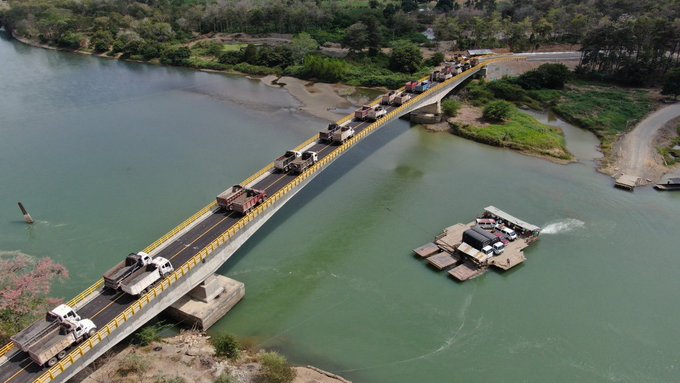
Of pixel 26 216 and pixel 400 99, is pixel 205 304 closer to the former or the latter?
pixel 26 216

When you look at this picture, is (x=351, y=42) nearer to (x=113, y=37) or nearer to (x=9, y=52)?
(x=113, y=37)

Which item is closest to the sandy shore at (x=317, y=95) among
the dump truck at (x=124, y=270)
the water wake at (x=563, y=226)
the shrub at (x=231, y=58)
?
the shrub at (x=231, y=58)

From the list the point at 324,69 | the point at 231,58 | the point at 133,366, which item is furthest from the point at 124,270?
the point at 231,58

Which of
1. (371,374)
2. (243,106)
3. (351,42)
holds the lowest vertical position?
(371,374)

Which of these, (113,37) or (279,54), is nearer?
(279,54)

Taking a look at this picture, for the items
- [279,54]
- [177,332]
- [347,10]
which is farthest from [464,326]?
[347,10]

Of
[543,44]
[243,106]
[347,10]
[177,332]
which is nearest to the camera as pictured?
[177,332]

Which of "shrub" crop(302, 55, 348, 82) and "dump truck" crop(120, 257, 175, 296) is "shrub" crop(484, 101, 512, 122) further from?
"dump truck" crop(120, 257, 175, 296)
